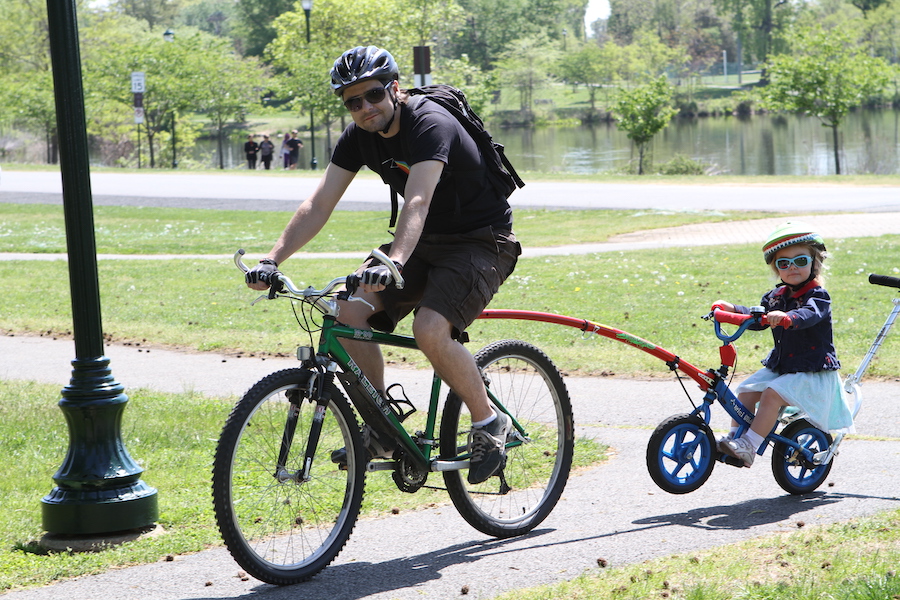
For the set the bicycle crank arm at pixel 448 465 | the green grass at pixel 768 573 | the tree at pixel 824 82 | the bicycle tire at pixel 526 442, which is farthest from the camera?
the tree at pixel 824 82

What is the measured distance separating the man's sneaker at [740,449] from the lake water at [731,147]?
33698mm

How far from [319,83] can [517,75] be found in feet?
177

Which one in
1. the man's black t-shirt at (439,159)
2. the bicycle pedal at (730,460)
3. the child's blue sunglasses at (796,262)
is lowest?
the bicycle pedal at (730,460)

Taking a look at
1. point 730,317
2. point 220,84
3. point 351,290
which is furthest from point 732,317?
point 220,84

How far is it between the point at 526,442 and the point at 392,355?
445 cm

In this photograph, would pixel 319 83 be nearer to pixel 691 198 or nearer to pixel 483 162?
pixel 691 198

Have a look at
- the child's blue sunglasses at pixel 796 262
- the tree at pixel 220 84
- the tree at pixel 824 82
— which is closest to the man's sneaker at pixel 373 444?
the child's blue sunglasses at pixel 796 262

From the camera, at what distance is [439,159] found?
406cm

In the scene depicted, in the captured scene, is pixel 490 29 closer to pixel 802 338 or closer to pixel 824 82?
pixel 824 82

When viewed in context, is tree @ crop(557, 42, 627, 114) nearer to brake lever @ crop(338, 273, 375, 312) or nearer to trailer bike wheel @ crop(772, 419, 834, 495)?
trailer bike wheel @ crop(772, 419, 834, 495)

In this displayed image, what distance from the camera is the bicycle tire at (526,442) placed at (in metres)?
4.71

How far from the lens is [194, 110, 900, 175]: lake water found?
41.9 m

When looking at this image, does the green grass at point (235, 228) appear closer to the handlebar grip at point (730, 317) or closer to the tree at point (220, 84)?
the handlebar grip at point (730, 317)

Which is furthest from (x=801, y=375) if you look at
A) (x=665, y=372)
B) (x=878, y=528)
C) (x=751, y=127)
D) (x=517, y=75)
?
(x=517, y=75)
